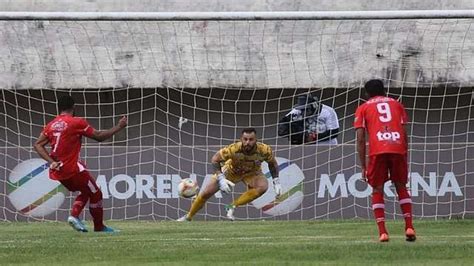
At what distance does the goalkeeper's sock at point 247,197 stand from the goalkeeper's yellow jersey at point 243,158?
43 cm

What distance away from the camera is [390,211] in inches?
813

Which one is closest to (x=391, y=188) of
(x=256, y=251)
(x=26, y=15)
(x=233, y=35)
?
(x=233, y=35)

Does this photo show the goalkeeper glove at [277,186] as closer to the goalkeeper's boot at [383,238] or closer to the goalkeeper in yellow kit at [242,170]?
the goalkeeper in yellow kit at [242,170]

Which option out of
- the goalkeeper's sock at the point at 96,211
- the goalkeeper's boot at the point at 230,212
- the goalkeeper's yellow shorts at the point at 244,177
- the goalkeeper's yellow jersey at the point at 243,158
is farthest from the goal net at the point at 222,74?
the goalkeeper's sock at the point at 96,211

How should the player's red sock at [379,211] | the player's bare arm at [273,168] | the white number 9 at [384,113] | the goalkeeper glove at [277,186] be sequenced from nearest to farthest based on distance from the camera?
the player's red sock at [379,211] → the white number 9 at [384,113] → the goalkeeper glove at [277,186] → the player's bare arm at [273,168]

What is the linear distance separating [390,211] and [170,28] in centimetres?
568

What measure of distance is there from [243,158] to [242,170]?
0.29 meters

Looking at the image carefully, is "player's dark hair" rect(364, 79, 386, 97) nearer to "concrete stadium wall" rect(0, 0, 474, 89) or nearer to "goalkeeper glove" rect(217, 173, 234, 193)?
"goalkeeper glove" rect(217, 173, 234, 193)

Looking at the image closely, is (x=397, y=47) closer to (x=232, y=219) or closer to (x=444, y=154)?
(x=444, y=154)

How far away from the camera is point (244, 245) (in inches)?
480

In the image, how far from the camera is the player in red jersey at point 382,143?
1295cm

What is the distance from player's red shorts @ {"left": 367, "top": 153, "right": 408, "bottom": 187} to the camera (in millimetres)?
13031

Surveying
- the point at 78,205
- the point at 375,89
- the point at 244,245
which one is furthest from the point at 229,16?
the point at 244,245

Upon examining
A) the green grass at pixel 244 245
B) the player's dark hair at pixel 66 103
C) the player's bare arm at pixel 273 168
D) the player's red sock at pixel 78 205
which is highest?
the player's dark hair at pixel 66 103
